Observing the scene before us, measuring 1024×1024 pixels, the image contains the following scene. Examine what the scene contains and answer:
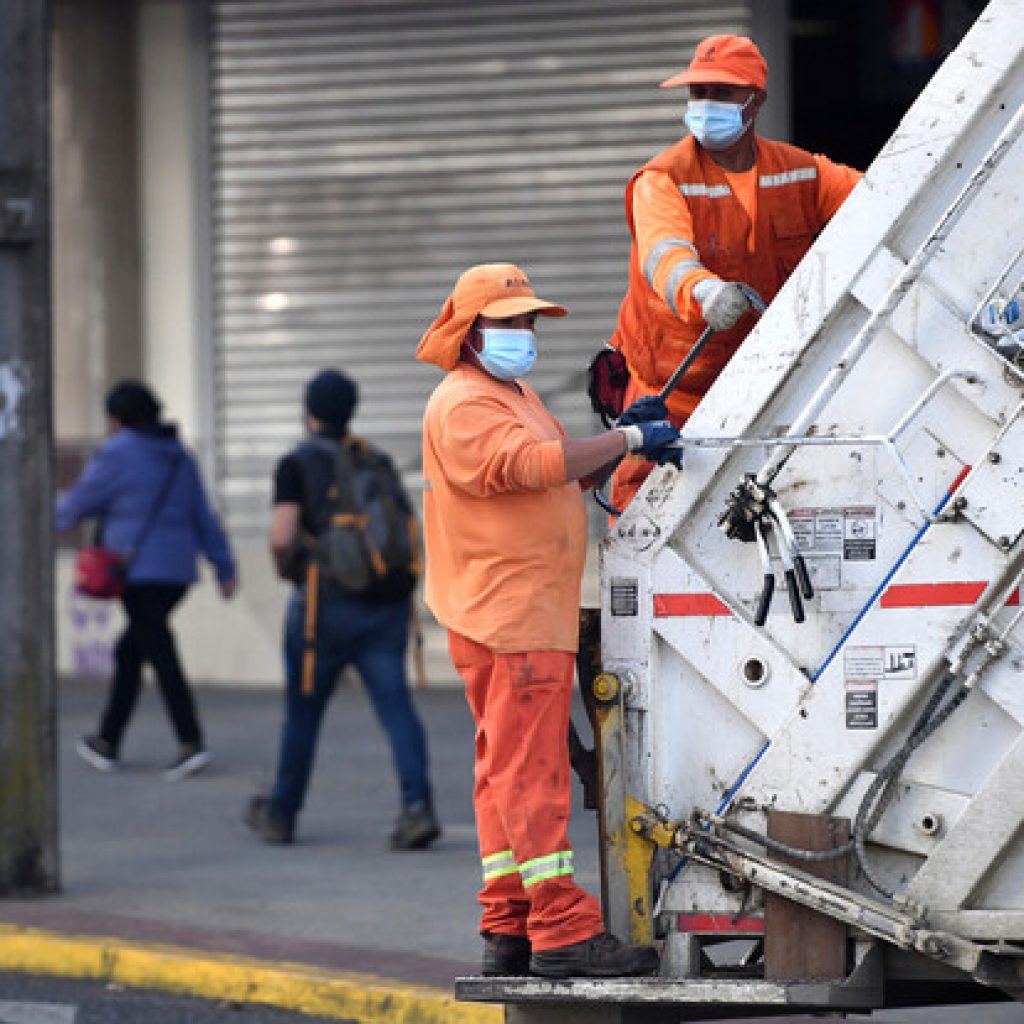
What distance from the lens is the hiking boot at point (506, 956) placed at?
573 cm

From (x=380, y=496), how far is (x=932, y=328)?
4420 millimetres

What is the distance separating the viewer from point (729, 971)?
5.42 metres

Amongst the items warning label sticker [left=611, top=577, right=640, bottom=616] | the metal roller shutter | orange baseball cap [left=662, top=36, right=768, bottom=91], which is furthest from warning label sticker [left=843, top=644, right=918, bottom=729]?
the metal roller shutter

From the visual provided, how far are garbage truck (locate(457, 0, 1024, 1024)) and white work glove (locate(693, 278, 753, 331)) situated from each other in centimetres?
14

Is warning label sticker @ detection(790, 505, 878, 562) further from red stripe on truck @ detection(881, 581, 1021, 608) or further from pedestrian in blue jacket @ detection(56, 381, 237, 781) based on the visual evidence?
pedestrian in blue jacket @ detection(56, 381, 237, 781)

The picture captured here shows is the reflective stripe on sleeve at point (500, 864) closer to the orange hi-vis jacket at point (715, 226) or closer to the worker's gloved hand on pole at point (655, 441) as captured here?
the worker's gloved hand on pole at point (655, 441)

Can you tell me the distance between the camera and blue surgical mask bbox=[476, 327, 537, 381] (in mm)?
5770

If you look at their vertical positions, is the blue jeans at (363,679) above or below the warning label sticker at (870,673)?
below

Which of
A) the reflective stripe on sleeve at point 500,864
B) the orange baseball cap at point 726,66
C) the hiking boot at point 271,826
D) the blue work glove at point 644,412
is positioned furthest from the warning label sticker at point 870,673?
the hiking boot at point 271,826

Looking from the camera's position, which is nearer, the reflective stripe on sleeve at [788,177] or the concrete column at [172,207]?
the reflective stripe on sleeve at [788,177]

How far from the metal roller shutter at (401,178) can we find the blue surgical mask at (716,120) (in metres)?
8.62

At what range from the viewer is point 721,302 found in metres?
→ 5.49

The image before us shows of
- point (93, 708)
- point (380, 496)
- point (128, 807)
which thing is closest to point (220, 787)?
point (128, 807)

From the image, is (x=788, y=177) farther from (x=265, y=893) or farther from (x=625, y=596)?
(x=265, y=893)
